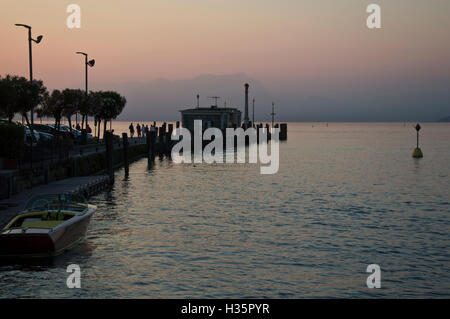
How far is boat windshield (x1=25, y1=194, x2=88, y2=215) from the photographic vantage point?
1950 centimetres

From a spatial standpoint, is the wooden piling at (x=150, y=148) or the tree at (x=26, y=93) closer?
the tree at (x=26, y=93)

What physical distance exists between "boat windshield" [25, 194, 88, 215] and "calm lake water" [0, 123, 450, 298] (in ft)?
4.93

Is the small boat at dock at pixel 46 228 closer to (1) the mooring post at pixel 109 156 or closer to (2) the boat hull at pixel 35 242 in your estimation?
(2) the boat hull at pixel 35 242

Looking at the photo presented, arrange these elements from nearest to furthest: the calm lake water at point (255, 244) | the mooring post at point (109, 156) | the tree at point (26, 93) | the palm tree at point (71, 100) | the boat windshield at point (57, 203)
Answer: the calm lake water at point (255, 244) < the boat windshield at point (57, 203) < the mooring post at point (109, 156) < the tree at point (26, 93) < the palm tree at point (71, 100)

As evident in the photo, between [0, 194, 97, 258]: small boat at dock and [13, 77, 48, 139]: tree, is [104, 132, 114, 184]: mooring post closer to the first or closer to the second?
[13, 77, 48, 139]: tree

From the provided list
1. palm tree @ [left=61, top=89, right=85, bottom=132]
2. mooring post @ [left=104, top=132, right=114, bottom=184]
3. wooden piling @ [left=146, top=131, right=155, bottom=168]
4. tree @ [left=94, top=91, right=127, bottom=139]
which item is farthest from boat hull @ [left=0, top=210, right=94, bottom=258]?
tree @ [left=94, top=91, right=127, bottom=139]

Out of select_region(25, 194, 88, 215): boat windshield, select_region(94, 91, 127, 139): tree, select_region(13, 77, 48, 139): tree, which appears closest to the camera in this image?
select_region(25, 194, 88, 215): boat windshield

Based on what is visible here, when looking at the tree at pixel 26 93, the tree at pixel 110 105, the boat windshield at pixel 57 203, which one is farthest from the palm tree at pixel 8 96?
the tree at pixel 110 105

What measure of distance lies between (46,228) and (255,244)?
7.90 m

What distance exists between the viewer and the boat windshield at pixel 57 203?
19500 mm

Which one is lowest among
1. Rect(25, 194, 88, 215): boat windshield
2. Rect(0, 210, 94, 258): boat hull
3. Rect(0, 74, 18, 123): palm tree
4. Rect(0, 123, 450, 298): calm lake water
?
Rect(0, 123, 450, 298): calm lake water

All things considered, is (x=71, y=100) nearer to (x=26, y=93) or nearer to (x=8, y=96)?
(x=26, y=93)

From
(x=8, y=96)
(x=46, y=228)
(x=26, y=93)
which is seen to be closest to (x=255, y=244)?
(x=46, y=228)
